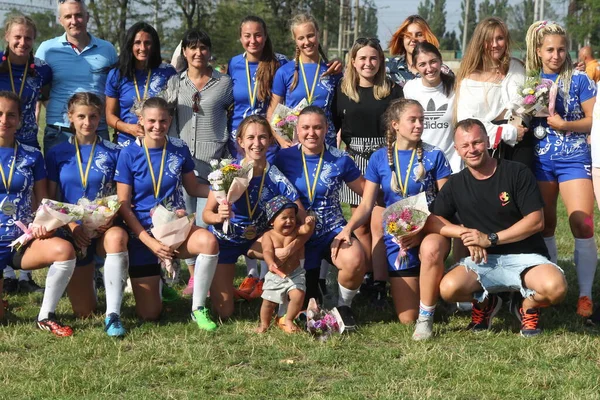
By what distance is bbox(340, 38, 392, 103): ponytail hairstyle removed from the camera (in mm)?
6582

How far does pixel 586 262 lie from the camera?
6.21 meters

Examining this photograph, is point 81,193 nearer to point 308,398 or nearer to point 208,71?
point 208,71

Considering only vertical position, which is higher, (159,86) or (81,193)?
(159,86)

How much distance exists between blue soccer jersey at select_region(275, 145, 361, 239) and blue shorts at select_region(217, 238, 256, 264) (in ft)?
1.78

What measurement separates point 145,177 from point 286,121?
1.23 m

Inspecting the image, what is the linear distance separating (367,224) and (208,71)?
1.95 meters

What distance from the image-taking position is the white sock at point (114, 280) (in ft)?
18.9

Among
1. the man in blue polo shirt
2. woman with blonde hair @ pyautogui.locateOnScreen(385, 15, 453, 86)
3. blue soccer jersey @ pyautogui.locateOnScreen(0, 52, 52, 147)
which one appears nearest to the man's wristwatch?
woman with blonde hair @ pyautogui.locateOnScreen(385, 15, 453, 86)

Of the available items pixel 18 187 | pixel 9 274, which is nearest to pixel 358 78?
pixel 18 187

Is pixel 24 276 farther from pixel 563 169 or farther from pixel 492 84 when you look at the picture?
pixel 563 169

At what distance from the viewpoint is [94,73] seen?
696 cm

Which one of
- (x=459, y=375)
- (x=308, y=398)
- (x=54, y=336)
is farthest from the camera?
(x=54, y=336)

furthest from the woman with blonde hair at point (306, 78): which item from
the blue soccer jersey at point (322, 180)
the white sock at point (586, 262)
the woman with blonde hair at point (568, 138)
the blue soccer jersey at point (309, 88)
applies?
the white sock at point (586, 262)

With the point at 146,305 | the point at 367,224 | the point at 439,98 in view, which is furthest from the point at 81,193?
the point at 439,98
